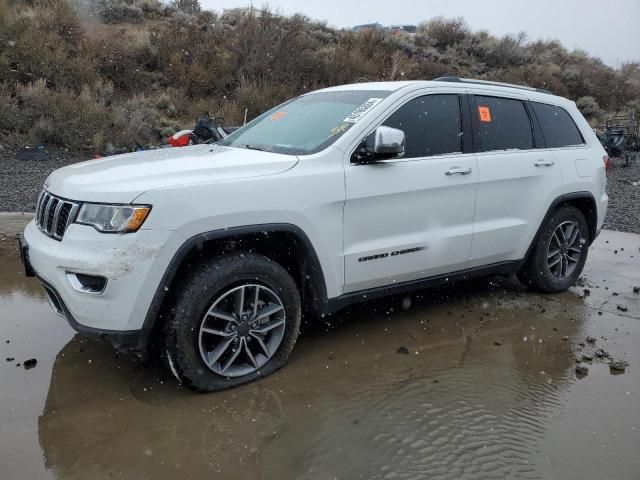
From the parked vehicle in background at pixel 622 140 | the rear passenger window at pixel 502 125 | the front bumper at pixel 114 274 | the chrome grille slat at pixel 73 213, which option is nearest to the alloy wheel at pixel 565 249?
the rear passenger window at pixel 502 125

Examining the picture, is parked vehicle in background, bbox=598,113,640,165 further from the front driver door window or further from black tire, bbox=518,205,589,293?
the front driver door window

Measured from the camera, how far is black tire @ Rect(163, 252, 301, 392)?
303 cm

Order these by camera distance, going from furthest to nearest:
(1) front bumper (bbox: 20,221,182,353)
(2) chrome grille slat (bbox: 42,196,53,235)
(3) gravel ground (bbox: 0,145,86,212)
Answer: (3) gravel ground (bbox: 0,145,86,212), (2) chrome grille slat (bbox: 42,196,53,235), (1) front bumper (bbox: 20,221,182,353)


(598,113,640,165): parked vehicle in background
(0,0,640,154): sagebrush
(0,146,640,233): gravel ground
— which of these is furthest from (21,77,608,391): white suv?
(598,113,640,165): parked vehicle in background

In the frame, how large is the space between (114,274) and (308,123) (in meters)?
1.79

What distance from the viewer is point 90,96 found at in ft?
48.7

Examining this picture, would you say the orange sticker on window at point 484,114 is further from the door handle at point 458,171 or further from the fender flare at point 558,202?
the fender flare at point 558,202

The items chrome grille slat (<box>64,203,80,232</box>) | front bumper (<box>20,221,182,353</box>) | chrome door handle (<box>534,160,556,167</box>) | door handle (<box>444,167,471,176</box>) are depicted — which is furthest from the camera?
chrome door handle (<box>534,160,556,167</box>)

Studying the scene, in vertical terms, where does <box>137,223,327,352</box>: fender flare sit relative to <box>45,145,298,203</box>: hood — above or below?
below

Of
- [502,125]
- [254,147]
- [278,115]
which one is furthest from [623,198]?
[254,147]

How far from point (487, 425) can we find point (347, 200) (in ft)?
4.88

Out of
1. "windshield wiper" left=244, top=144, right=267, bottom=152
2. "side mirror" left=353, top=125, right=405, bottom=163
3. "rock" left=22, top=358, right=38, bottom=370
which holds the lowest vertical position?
"rock" left=22, top=358, right=38, bottom=370

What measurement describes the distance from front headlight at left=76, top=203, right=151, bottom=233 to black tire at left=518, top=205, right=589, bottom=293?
3.32 metres

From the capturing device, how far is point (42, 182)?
9.55 m
